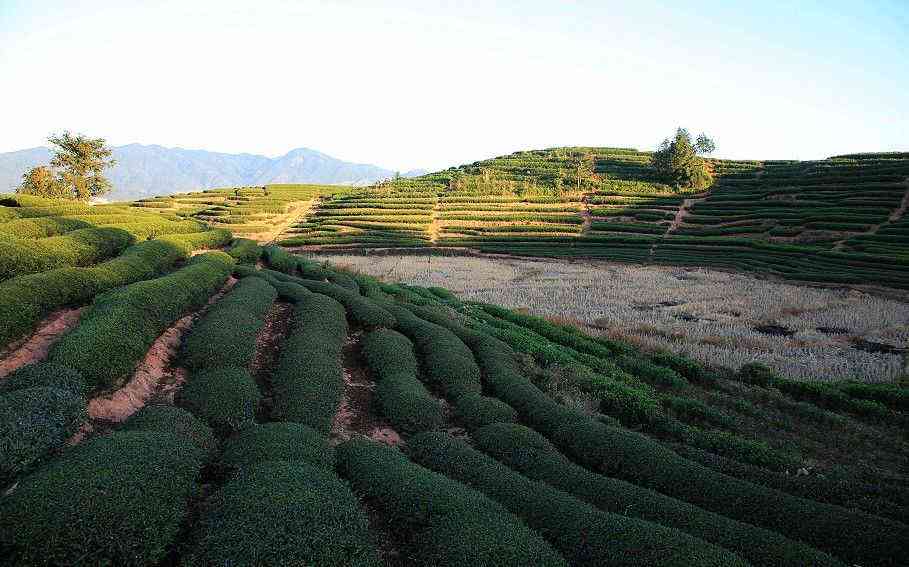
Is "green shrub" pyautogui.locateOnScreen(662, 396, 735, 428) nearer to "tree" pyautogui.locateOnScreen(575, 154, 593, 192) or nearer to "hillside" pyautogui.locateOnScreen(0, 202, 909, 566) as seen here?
"hillside" pyautogui.locateOnScreen(0, 202, 909, 566)

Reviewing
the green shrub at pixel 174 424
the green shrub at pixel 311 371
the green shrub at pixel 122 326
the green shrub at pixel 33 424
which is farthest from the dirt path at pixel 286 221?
the green shrub at pixel 33 424

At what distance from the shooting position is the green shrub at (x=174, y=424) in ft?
28.4

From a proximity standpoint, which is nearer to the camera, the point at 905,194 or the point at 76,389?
the point at 76,389

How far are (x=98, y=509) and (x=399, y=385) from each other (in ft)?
23.2

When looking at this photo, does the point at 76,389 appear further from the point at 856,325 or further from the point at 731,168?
the point at 731,168

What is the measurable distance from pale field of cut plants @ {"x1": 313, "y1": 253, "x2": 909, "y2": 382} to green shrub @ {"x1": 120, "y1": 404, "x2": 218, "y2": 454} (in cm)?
1596

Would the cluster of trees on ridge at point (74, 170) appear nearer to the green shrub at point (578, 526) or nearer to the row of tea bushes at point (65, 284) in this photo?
the row of tea bushes at point (65, 284)

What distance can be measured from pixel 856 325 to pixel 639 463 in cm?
2108

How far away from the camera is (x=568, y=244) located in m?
55.3

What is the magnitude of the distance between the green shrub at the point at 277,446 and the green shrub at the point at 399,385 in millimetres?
2195

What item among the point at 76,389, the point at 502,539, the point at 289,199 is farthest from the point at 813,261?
the point at 289,199

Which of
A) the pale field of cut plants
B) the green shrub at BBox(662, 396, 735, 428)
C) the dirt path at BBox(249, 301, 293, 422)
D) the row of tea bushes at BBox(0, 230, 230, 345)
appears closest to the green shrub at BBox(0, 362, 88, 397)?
the row of tea bushes at BBox(0, 230, 230, 345)

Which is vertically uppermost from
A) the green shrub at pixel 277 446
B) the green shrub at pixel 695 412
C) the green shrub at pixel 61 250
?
the green shrub at pixel 61 250

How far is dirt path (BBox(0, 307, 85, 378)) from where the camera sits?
10.3m
